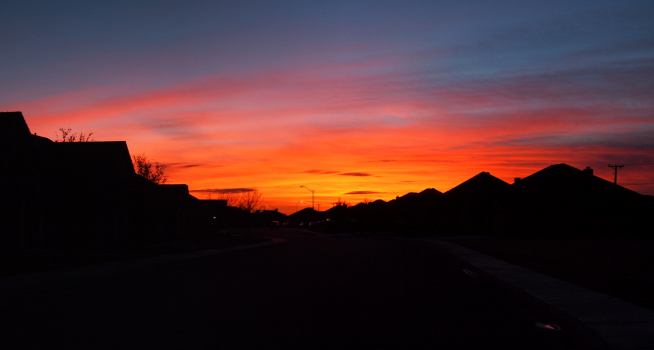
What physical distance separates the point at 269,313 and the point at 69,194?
98.1ft

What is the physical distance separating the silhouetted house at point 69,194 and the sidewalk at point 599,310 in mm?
22451

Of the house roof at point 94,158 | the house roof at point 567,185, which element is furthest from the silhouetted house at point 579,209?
the house roof at point 94,158

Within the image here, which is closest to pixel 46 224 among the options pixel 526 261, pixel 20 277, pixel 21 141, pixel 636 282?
pixel 21 141

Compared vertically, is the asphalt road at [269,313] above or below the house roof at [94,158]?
below

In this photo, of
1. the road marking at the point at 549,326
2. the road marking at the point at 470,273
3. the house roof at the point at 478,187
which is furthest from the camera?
the house roof at the point at 478,187

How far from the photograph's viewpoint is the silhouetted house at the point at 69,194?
2769cm

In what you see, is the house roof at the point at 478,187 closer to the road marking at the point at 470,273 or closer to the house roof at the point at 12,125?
the road marking at the point at 470,273

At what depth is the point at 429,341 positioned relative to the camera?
853cm

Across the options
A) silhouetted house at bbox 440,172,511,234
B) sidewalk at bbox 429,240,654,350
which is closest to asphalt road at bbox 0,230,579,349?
sidewalk at bbox 429,240,654,350

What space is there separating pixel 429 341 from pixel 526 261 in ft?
55.9

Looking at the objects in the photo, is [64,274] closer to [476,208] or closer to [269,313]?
[269,313]

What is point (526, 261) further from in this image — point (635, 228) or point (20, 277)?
point (635, 228)

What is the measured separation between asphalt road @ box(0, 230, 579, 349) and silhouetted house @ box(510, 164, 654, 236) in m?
43.0

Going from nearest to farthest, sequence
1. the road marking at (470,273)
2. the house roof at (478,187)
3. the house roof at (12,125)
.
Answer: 1. the road marking at (470,273)
2. the house roof at (12,125)
3. the house roof at (478,187)
